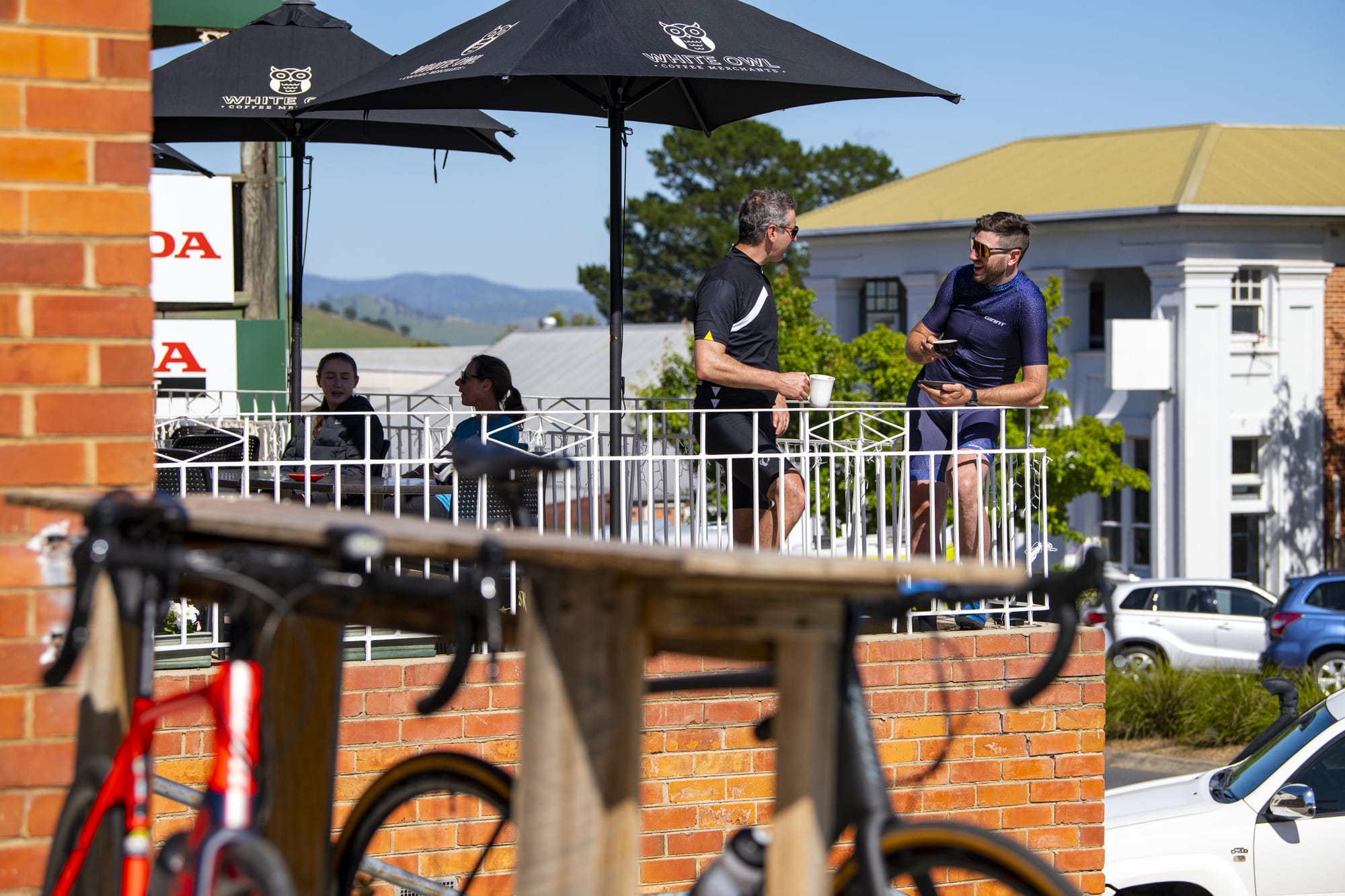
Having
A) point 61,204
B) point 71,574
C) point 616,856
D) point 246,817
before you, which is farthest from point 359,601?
point 61,204

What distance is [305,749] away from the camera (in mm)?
2846

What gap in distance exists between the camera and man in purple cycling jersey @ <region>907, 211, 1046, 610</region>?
646 cm

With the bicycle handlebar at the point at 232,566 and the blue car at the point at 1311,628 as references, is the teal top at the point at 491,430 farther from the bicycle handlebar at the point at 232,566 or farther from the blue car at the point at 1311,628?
the blue car at the point at 1311,628

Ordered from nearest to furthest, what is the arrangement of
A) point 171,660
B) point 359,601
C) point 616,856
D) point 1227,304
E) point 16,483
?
point 616,856 → point 359,601 → point 16,483 → point 171,660 → point 1227,304

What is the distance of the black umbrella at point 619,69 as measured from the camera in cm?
634

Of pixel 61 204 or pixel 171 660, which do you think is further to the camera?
pixel 171 660

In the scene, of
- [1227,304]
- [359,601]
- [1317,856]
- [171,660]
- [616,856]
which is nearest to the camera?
[616,856]

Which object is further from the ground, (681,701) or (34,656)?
(34,656)

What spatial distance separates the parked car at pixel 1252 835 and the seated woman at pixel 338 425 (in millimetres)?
4337

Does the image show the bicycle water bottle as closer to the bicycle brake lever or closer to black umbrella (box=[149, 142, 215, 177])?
the bicycle brake lever

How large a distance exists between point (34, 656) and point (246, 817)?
1.00 m

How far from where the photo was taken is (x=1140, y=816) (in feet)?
27.3

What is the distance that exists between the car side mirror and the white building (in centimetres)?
2677

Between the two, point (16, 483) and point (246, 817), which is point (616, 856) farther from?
point (16, 483)
